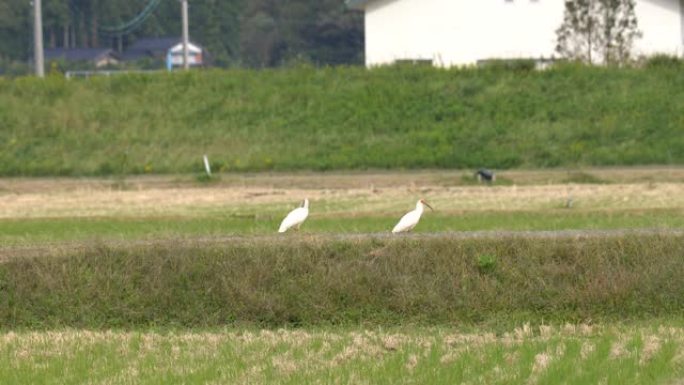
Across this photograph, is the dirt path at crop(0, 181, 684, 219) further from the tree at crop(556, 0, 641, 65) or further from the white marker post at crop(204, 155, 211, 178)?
the tree at crop(556, 0, 641, 65)

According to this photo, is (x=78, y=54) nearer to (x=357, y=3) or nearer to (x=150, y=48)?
(x=150, y=48)

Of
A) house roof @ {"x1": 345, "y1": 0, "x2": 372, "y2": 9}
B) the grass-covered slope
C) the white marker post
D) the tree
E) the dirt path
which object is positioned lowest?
the dirt path

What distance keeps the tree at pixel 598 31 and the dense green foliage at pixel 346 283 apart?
3207 cm

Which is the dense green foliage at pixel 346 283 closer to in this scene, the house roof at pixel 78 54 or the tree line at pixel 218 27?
the tree line at pixel 218 27

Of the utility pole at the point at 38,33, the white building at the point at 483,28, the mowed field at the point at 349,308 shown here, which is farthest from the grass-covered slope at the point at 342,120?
the mowed field at the point at 349,308

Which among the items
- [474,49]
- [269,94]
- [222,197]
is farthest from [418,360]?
[474,49]

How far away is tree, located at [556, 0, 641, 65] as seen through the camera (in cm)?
4847

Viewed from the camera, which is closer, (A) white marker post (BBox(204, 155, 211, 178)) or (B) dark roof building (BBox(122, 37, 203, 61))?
(A) white marker post (BBox(204, 155, 211, 178))

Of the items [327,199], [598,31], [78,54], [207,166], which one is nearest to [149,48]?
[78,54]

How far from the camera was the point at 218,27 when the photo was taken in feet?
285

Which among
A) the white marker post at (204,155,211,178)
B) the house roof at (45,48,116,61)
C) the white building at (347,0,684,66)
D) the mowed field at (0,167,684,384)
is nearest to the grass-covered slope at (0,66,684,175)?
the white marker post at (204,155,211,178)

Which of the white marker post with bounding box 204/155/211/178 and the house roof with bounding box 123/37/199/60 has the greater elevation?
the house roof with bounding box 123/37/199/60

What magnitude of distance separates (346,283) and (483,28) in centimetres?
3616

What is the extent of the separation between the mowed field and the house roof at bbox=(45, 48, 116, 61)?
57726 mm
